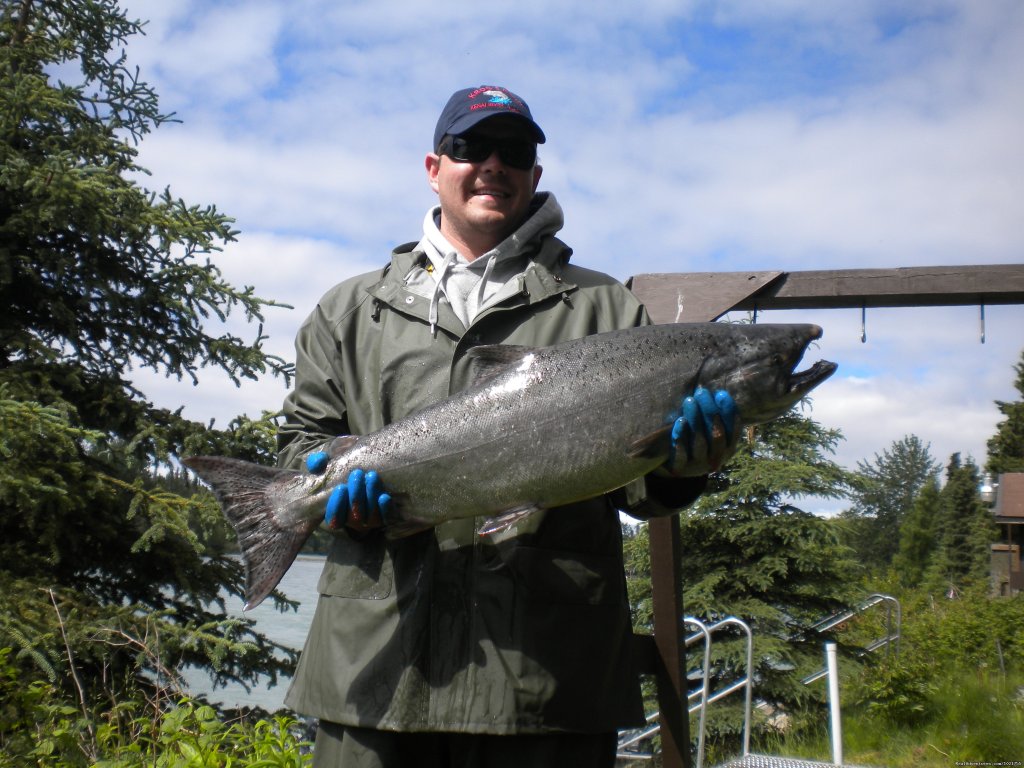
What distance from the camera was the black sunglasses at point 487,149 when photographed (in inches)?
129

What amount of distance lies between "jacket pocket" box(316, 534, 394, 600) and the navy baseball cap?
1.52m

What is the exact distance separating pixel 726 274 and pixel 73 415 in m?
5.40

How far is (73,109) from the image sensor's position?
8.03 metres

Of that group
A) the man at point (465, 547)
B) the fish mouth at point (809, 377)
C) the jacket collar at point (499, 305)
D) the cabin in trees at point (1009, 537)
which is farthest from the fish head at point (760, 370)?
the cabin in trees at point (1009, 537)

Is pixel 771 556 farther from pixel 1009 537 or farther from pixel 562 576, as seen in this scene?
pixel 1009 537

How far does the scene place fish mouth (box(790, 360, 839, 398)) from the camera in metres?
3.05

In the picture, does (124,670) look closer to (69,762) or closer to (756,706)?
(69,762)

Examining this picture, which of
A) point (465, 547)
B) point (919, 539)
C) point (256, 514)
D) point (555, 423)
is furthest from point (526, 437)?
point (919, 539)

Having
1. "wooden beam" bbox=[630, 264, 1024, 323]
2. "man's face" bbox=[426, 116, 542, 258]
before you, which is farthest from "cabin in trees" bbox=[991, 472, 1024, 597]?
"man's face" bbox=[426, 116, 542, 258]

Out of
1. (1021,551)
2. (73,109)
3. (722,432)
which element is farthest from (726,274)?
(1021,551)

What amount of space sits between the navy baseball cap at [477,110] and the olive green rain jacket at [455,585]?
0.54 meters

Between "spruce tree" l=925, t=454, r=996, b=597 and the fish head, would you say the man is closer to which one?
the fish head

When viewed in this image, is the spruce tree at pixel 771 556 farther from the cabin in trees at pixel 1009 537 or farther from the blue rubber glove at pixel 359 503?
the cabin in trees at pixel 1009 537

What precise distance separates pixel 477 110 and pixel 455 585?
1713 mm
